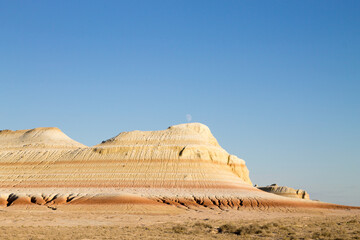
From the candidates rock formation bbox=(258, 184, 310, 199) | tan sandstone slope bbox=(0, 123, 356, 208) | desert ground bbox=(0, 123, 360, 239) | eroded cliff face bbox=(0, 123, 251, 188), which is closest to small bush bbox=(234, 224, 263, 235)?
desert ground bbox=(0, 123, 360, 239)

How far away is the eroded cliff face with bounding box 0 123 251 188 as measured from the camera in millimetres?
83125

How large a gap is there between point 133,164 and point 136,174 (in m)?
4.24

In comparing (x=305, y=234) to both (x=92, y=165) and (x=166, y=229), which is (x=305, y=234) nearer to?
(x=166, y=229)

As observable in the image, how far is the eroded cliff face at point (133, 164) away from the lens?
83.1 metres

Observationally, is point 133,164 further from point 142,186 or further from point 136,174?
point 142,186

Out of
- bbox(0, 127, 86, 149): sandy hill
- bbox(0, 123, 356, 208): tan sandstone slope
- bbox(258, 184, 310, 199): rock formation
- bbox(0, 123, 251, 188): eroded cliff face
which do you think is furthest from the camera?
bbox(258, 184, 310, 199): rock formation

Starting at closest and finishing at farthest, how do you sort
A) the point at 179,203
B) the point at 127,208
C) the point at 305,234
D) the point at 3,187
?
the point at 305,234
the point at 127,208
the point at 179,203
the point at 3,187

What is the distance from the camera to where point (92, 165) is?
9038 cm

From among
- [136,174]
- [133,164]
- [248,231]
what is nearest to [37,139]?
[133,164]

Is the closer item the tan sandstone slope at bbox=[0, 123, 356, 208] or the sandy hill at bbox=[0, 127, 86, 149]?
the tan sandstone slope at bbox=[0, 123, 356, 208]

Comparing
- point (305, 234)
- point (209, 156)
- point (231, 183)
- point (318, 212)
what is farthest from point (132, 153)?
point (305, 234)

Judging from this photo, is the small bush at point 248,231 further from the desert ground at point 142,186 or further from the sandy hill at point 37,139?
the sandy hill at point 37,139

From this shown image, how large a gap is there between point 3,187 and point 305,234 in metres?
69.7

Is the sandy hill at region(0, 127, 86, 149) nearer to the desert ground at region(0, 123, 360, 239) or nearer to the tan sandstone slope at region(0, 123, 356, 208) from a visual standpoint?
the desert ground at region(0, 123, 360, 239)
